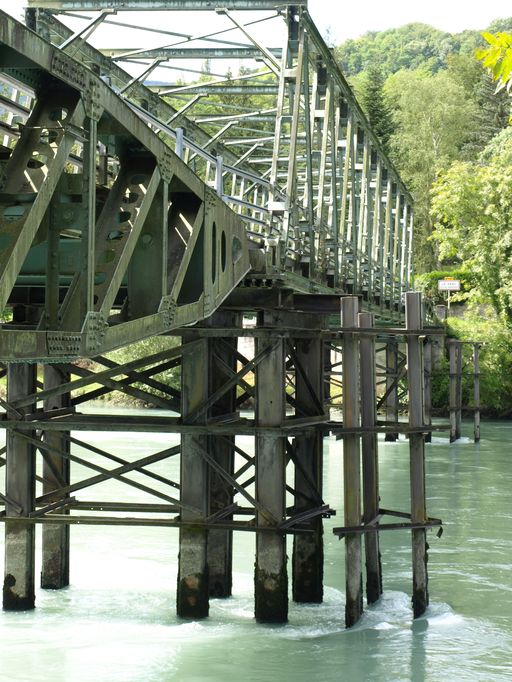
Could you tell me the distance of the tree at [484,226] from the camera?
177 ft

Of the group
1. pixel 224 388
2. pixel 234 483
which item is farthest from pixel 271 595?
pixel 224 388

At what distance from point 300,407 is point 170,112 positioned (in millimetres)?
9873

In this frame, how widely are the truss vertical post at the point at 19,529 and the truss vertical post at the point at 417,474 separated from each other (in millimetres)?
4284

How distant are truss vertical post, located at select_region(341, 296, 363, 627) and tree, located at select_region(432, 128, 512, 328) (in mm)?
40221

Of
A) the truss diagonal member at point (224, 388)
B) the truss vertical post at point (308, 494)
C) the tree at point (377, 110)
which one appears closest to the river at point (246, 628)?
the truss vertical post at point (308, 494)

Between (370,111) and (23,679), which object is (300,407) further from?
(370,111)

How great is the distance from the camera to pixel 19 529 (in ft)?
45.0

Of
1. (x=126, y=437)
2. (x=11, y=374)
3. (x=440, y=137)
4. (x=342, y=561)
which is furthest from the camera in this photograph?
(x=440, y=137)

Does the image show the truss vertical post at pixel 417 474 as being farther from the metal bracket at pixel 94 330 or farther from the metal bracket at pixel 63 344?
the metal bracket at pixel 63 344

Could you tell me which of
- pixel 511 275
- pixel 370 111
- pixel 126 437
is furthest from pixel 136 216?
pixel 370 111

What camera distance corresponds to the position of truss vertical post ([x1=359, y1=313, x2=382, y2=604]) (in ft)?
46.4

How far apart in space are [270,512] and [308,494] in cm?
143

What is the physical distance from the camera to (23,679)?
12.0 meters

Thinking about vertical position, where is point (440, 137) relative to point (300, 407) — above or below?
above
